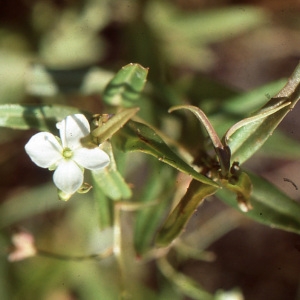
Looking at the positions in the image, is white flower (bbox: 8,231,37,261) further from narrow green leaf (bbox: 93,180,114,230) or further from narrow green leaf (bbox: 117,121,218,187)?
narrow green leaf (bbox: 117,121,218,187)

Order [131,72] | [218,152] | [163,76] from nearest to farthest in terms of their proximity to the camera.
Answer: [218,152] < [131,72] < [163,76]

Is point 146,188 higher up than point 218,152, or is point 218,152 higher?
point 218,152

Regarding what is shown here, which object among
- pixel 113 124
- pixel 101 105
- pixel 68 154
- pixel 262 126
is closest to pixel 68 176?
pixel 68 154

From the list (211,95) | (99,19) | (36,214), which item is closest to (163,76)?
(211,95)

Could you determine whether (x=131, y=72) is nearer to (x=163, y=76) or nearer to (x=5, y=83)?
(x=163, y=76)

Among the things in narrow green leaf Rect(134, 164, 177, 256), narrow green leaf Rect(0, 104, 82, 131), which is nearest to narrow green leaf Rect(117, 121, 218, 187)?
narrow green leaf Rect(0, 104, 82, 131)

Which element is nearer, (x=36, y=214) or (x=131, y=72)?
(x=131, y=72)

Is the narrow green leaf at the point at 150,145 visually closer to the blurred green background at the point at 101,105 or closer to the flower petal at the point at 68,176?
the flower petal at the point at 68,176

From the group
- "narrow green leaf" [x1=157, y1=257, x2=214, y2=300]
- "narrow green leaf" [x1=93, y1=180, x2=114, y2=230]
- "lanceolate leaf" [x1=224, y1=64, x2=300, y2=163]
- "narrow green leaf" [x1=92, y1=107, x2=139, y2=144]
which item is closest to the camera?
"narrow green leaf" [x1=92, y1=107, x2=139, y2=144]
